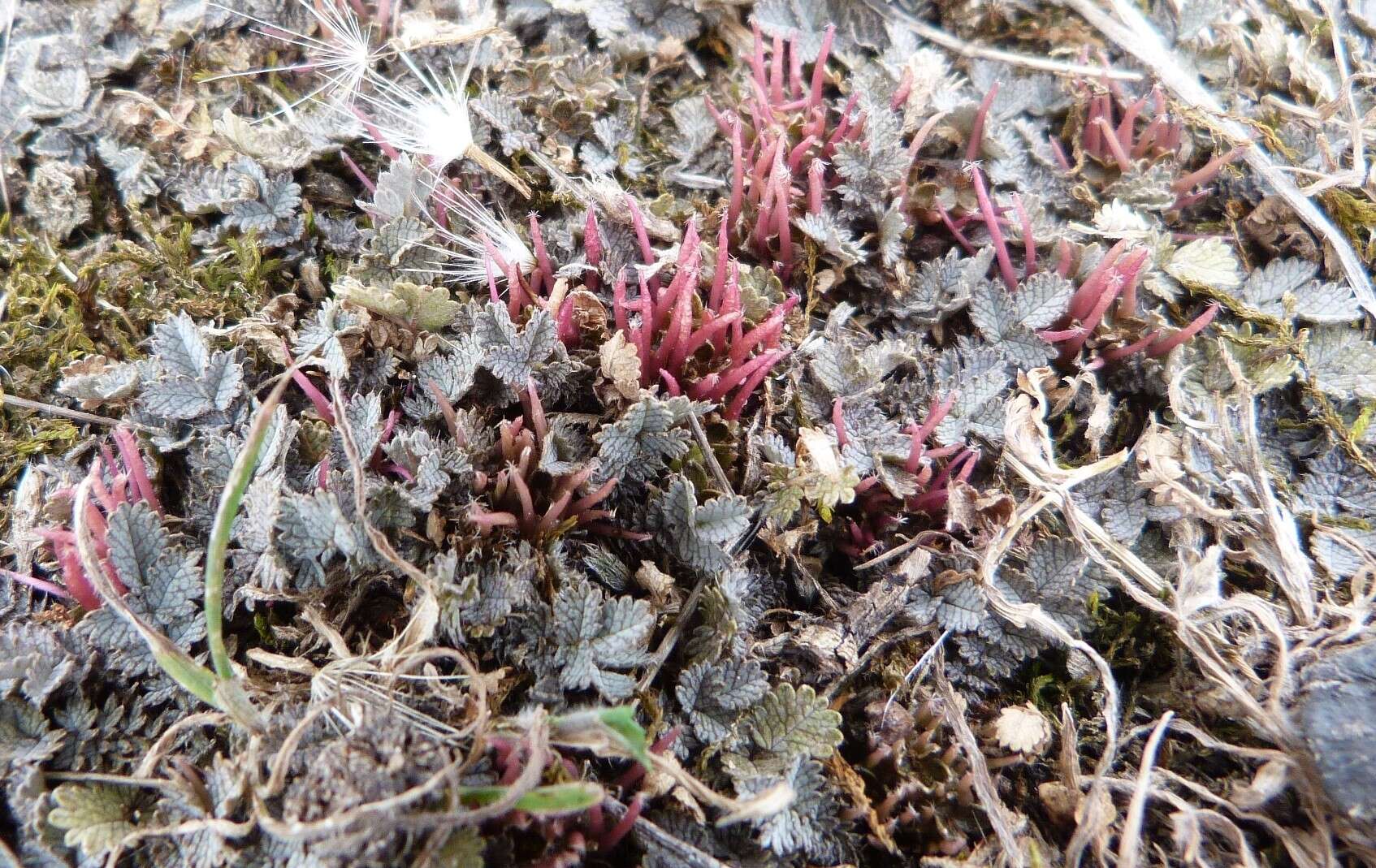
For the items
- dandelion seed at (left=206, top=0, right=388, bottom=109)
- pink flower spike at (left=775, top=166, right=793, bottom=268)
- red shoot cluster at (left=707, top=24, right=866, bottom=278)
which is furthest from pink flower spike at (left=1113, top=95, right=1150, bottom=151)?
dandelion seed at (left=206, top=0, right=388, bottom=109)

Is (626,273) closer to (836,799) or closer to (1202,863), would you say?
(836,799)

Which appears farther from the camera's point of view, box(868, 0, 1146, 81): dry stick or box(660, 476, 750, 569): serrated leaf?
box(868, 0, 1146, 81): dry stick

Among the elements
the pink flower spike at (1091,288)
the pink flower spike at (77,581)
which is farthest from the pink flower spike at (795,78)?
the pink flower spike at (77,581)

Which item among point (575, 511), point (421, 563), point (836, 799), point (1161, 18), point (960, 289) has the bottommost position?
point (836, 799)

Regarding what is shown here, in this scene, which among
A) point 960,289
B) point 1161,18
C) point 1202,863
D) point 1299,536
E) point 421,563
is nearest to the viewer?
point 1202,863

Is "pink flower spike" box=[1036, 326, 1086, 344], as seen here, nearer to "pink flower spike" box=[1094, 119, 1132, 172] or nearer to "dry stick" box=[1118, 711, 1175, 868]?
"pink flower spike" box=[1094, 119, 1132, 172]

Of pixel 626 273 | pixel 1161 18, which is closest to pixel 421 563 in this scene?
pixel 626 273
